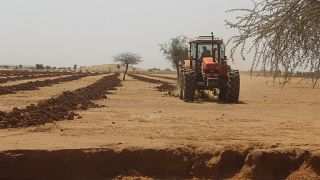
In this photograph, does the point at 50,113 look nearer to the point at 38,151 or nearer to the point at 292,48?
the point at 38,151

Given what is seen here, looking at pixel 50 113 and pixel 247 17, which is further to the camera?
pixel 50 113

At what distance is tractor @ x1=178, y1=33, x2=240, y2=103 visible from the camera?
1942 centimetres

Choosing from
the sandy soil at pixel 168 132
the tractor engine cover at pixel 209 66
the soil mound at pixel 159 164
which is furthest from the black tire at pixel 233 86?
the soil mound at pixel 159 164

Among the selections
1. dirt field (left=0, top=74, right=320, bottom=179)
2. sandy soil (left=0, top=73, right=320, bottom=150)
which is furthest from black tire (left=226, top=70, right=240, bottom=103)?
dirt field (left=0, top=74, right=320, bottom=179)

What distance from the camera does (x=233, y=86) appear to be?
63.4 feet

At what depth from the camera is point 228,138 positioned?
951cm

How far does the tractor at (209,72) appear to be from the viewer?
1942 cm

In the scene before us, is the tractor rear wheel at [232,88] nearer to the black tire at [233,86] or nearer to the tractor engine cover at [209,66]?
the black tire at [233,86]

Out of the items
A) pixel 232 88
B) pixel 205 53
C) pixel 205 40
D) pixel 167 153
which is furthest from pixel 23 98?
pixel 167 153

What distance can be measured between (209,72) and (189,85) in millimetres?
940

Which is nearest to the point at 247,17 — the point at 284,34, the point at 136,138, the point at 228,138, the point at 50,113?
the point at 284,34

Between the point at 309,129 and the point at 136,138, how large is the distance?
4358 mm

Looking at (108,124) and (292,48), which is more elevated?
(292,48)

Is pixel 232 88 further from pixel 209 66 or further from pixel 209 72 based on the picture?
pixel 209 66
